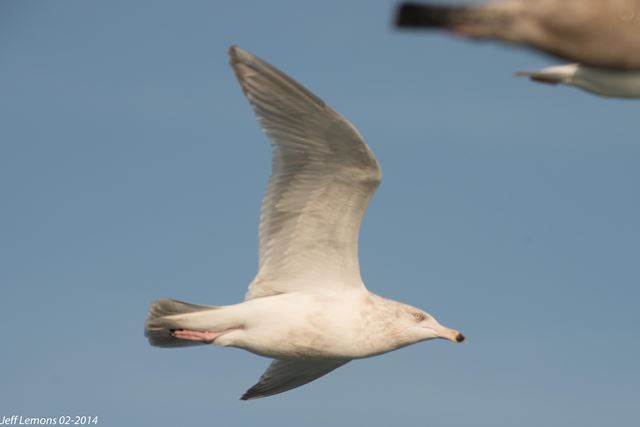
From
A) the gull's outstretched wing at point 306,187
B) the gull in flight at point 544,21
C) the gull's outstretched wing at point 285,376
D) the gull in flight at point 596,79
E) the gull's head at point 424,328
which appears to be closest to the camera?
the gull in flight at point 544,21

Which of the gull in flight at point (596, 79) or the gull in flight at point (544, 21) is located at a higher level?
the gull in flight at point (544, 21)

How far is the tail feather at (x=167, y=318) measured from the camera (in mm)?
12273

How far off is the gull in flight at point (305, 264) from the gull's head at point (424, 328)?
1 centimetres

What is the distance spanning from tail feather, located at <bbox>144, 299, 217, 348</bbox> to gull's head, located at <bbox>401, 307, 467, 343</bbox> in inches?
84.6

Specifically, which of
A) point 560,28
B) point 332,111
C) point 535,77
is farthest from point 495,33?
point 332,111

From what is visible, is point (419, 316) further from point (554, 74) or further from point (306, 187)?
point (554, 74)

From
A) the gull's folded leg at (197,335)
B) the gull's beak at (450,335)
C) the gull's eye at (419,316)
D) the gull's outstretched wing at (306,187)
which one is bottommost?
the gull's folded leg at (197,335)

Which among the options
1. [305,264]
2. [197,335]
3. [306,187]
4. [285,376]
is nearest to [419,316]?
[305,264]

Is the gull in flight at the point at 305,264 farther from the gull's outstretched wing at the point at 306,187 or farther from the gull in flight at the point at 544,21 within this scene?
the gull in flight at the point at 544,21

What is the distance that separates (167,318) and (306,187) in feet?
7.08

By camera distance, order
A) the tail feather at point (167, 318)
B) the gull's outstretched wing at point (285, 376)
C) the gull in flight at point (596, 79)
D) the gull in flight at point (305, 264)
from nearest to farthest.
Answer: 1. the gull in flight at point (596, 79)
2. the gull in flight at point (305, 264)
3. the tail feather at point (167, 318)
4. the gull's outstretched wing at point (285, 376)

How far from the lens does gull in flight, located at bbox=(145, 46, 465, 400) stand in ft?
37.5

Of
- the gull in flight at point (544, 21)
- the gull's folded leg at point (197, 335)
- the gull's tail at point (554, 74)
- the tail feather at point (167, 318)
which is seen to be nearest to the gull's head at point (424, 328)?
the gull's folded leg at point (197, 335)

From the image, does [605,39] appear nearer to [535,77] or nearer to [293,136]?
[535,77]
